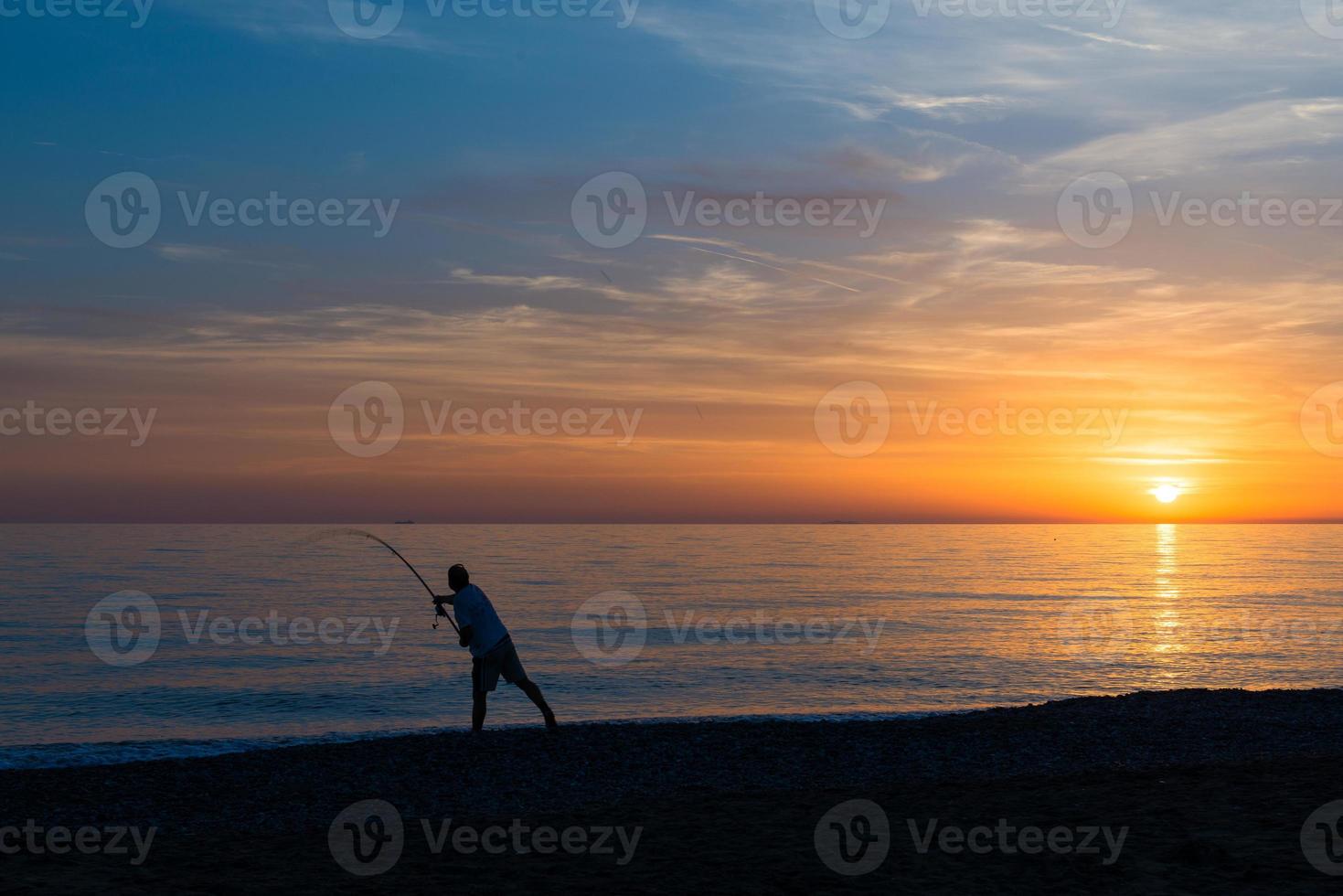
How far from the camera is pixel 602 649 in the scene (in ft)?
109

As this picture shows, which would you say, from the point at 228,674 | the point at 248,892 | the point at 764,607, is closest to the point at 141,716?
the point at 228,674

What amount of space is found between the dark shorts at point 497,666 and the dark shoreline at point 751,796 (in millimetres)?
824

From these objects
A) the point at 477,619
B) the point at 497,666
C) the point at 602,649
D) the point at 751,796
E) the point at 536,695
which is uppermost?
the point at 477,619

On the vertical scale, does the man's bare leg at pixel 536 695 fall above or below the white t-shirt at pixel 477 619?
below

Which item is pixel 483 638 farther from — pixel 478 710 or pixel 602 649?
pixel 602 649

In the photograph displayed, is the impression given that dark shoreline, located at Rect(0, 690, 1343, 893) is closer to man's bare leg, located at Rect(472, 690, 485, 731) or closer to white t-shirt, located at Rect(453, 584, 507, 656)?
man's bare leg, located at Rect(472, 690, 485, 731)

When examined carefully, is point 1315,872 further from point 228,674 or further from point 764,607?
point 764,607

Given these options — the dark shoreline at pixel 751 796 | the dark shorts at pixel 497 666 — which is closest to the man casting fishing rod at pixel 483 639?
the dark shorts at pixel 497 666

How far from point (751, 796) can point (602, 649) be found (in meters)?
22.6

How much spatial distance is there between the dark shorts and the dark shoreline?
0.82 metres

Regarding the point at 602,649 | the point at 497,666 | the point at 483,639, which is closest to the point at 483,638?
the point at 483,639

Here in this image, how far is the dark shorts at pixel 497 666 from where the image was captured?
1406 centimetres

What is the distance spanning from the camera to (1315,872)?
7535 millimetres

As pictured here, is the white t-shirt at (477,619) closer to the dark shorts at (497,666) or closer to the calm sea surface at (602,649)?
the dark shorts at (497,666)
